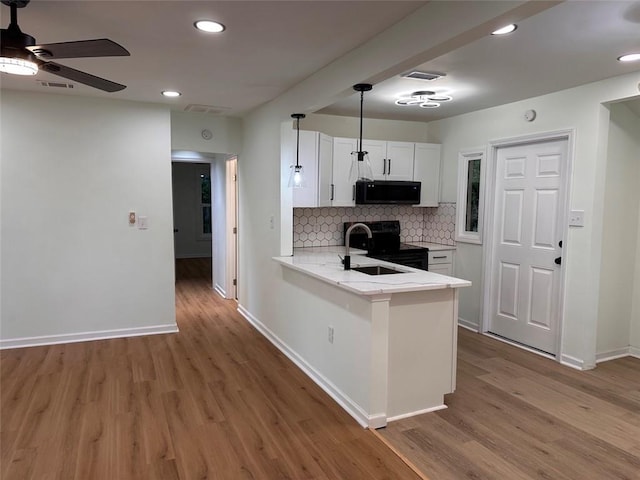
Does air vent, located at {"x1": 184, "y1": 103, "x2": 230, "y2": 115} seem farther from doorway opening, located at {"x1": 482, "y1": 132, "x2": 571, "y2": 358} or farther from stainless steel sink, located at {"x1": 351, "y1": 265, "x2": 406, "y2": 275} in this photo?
doorway opening, located at {"x1": 482, "y1": 132, "x2": 571, "y2": 358}

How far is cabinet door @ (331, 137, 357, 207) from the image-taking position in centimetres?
474

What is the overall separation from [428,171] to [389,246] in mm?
1074

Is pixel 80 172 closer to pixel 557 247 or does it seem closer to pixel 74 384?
pixel 74 384

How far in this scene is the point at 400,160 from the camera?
5.16 metres

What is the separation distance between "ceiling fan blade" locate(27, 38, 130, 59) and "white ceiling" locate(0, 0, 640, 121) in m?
0.27

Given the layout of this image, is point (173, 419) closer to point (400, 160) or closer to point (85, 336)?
point (85, 336)

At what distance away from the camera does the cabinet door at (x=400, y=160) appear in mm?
5094

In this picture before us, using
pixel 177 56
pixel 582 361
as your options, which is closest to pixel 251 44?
pixel 177 56

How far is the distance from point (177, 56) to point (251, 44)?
603 mm

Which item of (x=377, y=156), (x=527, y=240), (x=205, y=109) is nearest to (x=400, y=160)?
(x=377, y=156)

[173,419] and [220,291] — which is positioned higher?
[220,291]

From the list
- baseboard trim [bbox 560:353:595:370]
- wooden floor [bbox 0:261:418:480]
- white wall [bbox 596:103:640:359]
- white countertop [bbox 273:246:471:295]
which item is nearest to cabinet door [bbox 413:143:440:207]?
white countertop [bbox 273:246:471:295]

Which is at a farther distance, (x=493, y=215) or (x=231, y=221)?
(x=231, y=221)

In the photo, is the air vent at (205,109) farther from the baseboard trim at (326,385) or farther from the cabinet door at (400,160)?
the baseboard trim at (326,385)
